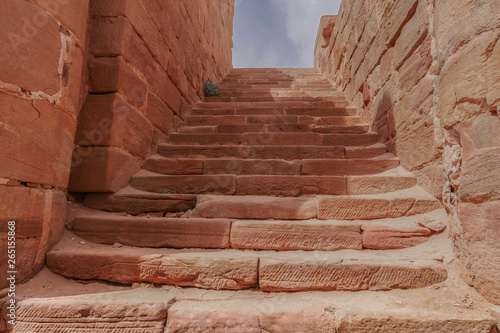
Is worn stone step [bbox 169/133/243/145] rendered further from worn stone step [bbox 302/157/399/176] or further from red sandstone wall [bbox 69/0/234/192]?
worn stone step [bbox 302/157/399/176]

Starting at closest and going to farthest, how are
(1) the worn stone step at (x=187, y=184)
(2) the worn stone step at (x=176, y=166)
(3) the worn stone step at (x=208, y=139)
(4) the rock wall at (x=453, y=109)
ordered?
(4) the rock wall at (x=453, y=109) → (1) the worn stone step at (x=187, y=184) → (2) the worn stone step at (x=176, y=166) → (3) the worn stone step at (x=208, y=139)

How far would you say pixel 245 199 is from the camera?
233 cm

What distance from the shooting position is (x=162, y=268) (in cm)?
169

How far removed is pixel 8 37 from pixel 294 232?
2.23 metres

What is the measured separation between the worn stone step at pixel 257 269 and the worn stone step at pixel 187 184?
34.7 inches

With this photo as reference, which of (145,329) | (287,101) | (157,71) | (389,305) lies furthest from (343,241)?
(287,101)

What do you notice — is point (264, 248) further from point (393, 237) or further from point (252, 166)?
point (252, 166)

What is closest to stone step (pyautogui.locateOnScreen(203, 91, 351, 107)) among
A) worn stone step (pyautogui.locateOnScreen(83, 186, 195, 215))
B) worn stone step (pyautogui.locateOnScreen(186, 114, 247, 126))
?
worn stone step (pyautogui.locateOnScreen(186, 114, 247, 126))

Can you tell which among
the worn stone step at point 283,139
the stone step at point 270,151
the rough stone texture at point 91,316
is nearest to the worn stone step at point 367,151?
the stone step at point 270,151

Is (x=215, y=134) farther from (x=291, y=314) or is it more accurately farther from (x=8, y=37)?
(x=291, y=314)

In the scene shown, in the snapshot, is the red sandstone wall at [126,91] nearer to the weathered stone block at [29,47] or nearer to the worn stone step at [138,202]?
the worn stone step at [138,202]

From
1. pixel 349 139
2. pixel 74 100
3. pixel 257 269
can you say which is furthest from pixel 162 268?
pixel 349 139

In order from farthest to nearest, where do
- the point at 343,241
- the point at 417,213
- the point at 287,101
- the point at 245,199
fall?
the point at 287,101 < the point at 245,199 < the point at 417,213 < the point at 343,241

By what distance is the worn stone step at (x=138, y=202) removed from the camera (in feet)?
7.65
